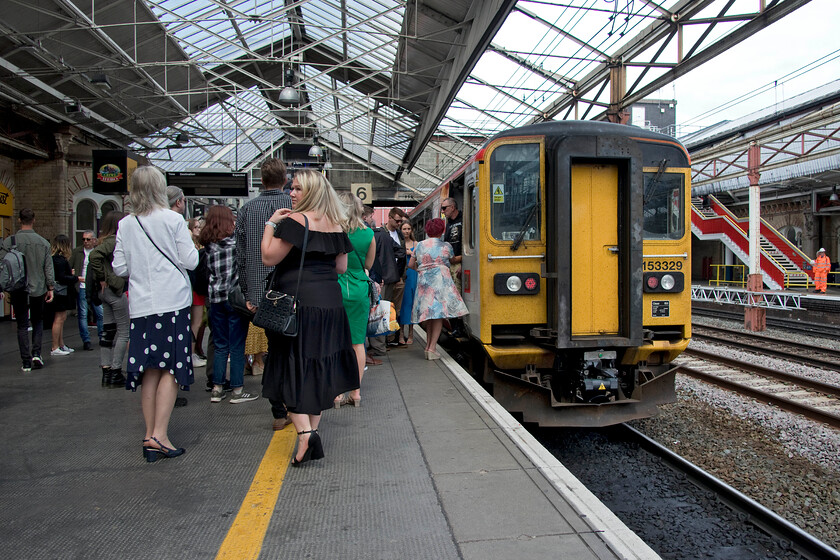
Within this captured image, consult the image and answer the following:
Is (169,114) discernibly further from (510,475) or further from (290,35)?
(510,475)

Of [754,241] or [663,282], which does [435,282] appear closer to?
[663,282]

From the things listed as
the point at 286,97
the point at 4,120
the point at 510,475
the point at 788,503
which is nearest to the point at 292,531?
the point at 510,475

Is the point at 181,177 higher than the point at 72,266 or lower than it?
higher

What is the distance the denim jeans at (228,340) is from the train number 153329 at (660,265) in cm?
390

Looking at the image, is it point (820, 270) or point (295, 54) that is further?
point (820, 270)

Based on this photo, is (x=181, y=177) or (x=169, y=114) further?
(x=169, y=114)

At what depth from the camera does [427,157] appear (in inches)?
1266

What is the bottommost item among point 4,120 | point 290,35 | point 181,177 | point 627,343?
point 627,343

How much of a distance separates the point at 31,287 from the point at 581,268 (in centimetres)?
632

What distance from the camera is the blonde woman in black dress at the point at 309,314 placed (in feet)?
12.2

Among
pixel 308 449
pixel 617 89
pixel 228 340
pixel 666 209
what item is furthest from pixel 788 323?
pixel 308 449

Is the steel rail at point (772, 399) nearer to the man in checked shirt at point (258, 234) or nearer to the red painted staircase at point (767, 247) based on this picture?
the man in checked shirt at point (258, 234)

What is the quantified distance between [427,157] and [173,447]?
95.6ft

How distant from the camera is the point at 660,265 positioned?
5992 millimetres
